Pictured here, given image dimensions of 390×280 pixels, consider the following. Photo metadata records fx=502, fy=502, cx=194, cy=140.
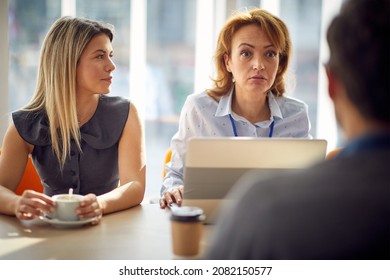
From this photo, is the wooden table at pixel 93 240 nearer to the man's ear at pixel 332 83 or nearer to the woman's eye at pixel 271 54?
the man's ear at pixel 332 83

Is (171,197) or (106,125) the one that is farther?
(106,125)

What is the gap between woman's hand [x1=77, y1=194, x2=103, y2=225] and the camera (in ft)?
4.24

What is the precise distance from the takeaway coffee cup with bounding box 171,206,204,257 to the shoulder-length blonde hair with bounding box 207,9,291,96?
3.18 feet

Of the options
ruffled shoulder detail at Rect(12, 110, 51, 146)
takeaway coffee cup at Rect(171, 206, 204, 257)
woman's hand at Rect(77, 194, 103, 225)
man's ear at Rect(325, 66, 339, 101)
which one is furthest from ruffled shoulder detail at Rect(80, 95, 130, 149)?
man's ear at Rect(325, 66, 339, 101)

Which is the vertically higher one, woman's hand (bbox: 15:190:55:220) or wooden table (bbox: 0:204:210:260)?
woman's hand (bbox: 15:190:55:220)

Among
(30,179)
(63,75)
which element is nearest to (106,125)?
(63,75)

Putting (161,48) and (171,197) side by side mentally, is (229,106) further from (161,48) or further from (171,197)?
(161,48)

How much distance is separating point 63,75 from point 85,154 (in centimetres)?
29

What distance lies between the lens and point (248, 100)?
194 cm

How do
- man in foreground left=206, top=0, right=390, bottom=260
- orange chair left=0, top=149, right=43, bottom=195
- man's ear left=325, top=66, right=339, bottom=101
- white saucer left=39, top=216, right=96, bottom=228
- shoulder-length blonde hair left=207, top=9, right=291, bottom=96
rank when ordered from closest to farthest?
man in foreground left=206, top=0, right=390, bottom=260
man's ear left=325, top=66, right=339, bottom=101
white saucer left=39, top=216, right=96, bottom=228
orange chair left=0, top=149, right=43, bottom=195
shoulder-length blonde hair left=207, top=9, right=291, bottom=96

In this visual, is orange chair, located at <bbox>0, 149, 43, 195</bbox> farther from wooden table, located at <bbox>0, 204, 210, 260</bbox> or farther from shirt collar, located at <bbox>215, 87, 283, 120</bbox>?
shirt collar, located at <bbox>215, 87, 283, 120</bbox>

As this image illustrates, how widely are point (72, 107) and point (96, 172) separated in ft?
0.82

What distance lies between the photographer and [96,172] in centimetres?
180

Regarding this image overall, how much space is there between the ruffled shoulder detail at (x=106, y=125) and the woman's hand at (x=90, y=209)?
0.45m
